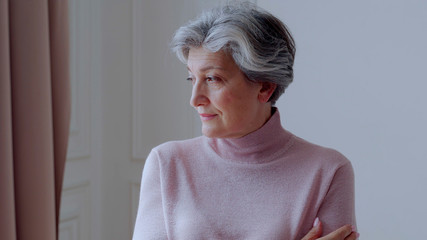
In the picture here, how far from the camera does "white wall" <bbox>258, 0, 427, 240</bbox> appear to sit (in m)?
2.30

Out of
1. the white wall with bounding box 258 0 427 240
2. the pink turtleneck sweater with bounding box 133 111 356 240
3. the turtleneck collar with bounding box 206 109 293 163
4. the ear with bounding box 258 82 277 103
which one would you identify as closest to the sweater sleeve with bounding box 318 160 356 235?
the pink turtleneck sweater with bounding box 133 111 356 240

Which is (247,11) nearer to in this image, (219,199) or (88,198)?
(219,199)

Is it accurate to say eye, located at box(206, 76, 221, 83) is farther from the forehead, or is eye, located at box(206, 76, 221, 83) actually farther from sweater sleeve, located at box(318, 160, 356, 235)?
sweater sleeve, located at box(318, 160, 356, 235)

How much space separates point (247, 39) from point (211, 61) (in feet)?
0.40

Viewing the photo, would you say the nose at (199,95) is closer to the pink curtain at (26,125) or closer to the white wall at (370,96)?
the pink curtain at (26,125)

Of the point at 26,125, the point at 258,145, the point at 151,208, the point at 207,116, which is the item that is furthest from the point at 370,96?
the point at 26,125

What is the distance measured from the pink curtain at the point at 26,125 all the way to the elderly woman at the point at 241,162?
577 mm

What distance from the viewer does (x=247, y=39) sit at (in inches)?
52.7

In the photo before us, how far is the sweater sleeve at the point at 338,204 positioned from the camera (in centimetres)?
141

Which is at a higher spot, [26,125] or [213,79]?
[213,79]

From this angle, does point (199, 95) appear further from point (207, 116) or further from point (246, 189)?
point (246, 189)

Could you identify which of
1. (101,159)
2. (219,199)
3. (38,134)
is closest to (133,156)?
→ (101,159)

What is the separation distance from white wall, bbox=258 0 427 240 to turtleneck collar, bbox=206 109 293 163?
100 centimetres

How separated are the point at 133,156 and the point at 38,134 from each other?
3.69 ft
